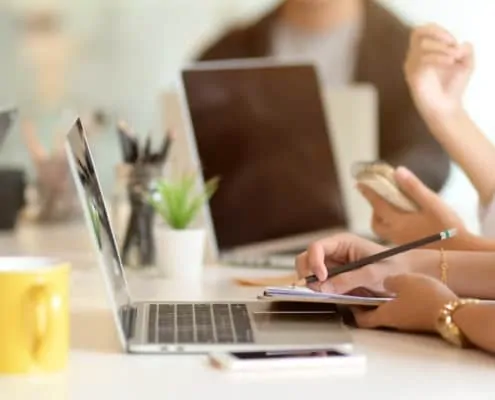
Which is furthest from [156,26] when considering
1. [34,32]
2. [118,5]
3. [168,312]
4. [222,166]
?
[168,312]

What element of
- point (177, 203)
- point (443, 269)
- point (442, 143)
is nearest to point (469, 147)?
point (442, 143)

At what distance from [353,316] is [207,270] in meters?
0.43

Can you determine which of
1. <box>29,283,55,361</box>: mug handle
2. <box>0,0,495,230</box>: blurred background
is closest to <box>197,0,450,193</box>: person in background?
<box>0,0,495,230</box>: blurred background

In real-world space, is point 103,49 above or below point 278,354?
above

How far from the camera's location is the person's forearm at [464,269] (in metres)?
1.14

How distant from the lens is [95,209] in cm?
100

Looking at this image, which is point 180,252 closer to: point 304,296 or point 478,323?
point 304,296

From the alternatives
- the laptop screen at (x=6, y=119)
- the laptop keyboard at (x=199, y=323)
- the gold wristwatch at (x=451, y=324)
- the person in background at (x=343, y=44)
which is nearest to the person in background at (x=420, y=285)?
the gold wristwatch at (x=451, y=324)

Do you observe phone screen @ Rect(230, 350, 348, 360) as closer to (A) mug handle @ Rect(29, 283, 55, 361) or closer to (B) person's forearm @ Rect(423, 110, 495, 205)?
(A) mug handle @ Rect(29, 283, 55, 361)

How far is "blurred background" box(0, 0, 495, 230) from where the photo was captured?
3117mm

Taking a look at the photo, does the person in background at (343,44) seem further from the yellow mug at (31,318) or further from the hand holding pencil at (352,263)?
the yellow mug at (31,318)

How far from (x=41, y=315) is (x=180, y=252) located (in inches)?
20.9

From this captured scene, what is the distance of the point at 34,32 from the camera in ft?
10.3

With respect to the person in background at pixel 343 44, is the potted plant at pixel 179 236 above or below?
below
